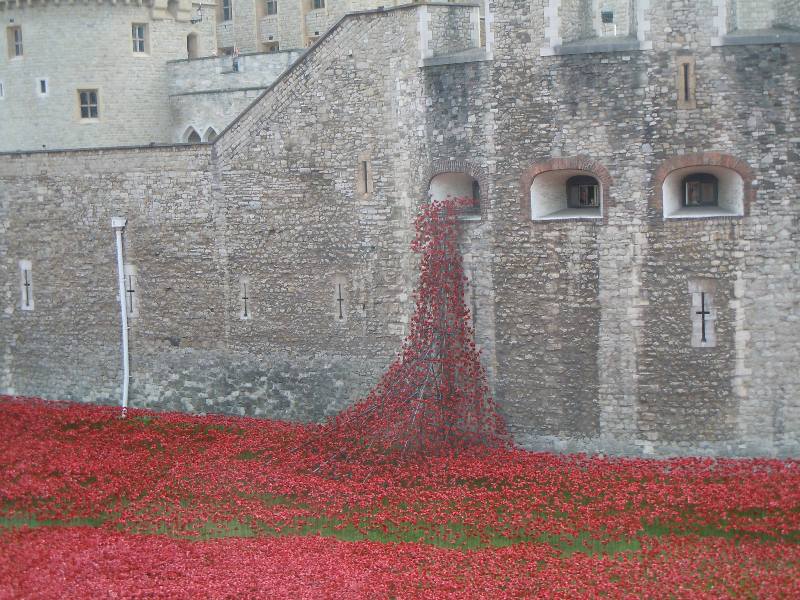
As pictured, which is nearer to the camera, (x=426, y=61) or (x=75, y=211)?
(x=426, y=61)

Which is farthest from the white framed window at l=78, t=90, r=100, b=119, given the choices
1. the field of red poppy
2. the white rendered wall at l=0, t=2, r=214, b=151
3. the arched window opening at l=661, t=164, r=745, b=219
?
the arched window opening at l=661, t=164, r=745, b=219

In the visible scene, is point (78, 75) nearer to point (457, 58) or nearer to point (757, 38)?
point (457, 58)

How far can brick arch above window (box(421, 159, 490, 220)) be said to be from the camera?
1786 cm

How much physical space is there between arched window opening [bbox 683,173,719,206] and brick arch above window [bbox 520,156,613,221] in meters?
1.23

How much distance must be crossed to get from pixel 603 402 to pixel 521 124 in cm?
420

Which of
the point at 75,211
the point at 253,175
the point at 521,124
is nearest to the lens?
the point at 521,124

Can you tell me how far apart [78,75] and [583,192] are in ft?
48.1

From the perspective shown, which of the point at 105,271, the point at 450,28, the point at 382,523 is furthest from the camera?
the point at 105,271

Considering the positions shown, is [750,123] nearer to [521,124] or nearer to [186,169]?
[521,124]

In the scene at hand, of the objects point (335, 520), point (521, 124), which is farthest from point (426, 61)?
point (335, 520)

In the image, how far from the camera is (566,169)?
17328mm

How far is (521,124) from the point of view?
17.5m

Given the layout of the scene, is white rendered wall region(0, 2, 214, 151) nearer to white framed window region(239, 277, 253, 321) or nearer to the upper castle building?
the upper castle building

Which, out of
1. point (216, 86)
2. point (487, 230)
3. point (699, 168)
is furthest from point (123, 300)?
point (699, 168)
